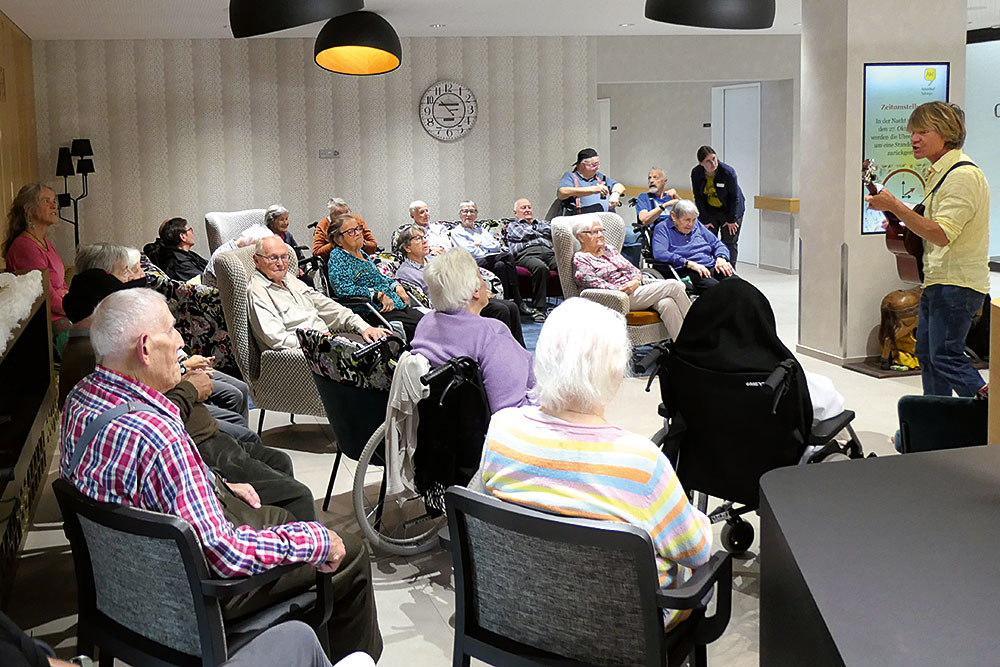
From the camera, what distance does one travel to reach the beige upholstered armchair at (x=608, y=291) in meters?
6.87

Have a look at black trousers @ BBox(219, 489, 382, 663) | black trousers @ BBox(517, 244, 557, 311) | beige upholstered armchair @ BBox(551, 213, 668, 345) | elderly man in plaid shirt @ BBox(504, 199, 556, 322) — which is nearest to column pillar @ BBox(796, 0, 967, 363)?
beige upholstered armchair @ BBox(551, 213, 668, 345)

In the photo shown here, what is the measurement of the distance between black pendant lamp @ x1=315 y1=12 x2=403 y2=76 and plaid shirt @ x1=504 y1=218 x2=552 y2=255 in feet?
10.0

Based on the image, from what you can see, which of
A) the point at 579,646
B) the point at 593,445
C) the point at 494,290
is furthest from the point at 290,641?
the point at 494,290

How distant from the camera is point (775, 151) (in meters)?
12.8

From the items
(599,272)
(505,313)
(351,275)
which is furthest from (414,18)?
(351,275)

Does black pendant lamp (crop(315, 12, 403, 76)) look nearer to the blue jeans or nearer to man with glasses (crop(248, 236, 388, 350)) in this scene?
man with glasses (crop(248, 236, 388, 350))

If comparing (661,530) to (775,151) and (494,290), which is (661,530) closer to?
(494,290)

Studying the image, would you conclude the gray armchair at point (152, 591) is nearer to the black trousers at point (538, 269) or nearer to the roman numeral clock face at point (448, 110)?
the black trousers at point (538, 269)

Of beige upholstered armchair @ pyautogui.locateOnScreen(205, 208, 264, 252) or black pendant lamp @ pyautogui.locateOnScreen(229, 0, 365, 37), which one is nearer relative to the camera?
black pendant lamp @ pyautogui.locateOnScreen(229, 0, 365, 37)

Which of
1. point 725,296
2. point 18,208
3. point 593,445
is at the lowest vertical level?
point 593,445

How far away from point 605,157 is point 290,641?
13931mm

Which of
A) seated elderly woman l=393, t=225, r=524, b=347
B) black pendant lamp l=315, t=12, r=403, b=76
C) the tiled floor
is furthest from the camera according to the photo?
seated elderly woman l=393, t=225, r=524, b=347

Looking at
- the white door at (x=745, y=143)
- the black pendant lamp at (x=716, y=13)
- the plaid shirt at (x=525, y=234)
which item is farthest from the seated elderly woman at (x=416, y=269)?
the white door at (x=745, y=143)

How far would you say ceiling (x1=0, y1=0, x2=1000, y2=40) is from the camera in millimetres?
8469
